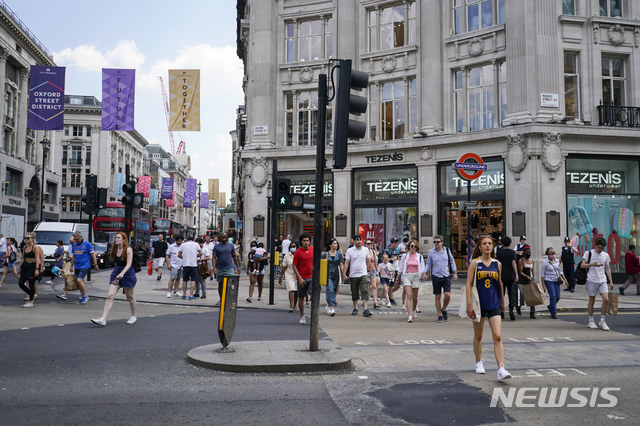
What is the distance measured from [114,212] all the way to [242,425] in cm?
3372

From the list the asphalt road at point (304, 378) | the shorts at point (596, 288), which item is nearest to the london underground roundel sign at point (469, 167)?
the shorts at point (596, 288)

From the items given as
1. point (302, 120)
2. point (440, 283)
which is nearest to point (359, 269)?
point (440, 283)

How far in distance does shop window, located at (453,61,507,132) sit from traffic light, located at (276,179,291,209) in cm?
1370

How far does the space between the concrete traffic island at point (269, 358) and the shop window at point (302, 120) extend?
72.6ft

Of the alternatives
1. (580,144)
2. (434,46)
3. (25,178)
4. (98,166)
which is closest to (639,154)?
→ (580,144)

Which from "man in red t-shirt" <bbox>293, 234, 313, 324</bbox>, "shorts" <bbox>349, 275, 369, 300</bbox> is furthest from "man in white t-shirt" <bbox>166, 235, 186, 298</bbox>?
"shorts" <bbox>349, 275, 369, 300</bbox>

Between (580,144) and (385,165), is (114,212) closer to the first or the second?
(385,165)

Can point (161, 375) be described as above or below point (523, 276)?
below

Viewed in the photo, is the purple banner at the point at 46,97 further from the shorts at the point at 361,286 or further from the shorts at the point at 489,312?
the shorts at the point at 489,312

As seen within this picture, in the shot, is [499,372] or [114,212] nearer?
[499,372]

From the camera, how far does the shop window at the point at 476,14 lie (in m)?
24.2

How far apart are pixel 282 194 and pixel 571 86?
51.9 ft

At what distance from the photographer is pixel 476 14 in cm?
2492

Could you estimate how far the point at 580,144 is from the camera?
22.3m
